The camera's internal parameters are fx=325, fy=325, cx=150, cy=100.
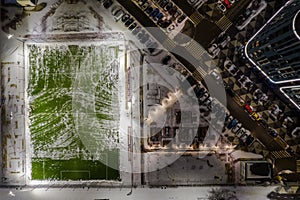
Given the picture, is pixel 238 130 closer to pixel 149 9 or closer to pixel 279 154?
pixel 279 154

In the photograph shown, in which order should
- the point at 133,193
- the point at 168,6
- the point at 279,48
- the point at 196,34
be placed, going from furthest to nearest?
1. the point at 196,34
2. the point at 168,6
3. the point at 133,193
4. the point at 279,48

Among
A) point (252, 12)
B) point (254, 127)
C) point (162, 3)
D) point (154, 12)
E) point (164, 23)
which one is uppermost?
point (162, 3)

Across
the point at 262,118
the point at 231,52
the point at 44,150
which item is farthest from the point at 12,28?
the point at 262,118

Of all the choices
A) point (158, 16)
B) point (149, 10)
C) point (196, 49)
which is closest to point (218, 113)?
point (196, 49)

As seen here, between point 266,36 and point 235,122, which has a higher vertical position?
point 266,36

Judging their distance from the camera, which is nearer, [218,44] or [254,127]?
[218,44]

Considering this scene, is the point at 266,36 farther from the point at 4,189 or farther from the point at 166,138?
the point at 4,189

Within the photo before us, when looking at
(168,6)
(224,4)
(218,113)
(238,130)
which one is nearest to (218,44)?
(224,4)

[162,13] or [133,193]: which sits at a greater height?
[162,13]

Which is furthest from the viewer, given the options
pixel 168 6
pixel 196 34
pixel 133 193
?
pixel 196 34
